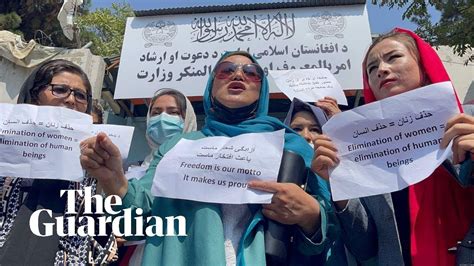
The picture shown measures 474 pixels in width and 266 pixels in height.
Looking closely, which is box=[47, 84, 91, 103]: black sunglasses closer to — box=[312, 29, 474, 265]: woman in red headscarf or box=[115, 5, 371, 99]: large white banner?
box=[312, 29, 474, 265]: woman in red headscarf

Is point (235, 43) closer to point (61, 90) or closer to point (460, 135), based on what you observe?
point (61, 90)

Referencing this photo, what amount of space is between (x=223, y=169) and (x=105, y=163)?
0.36 m

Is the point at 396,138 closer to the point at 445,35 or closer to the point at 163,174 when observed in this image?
the point at 163,174

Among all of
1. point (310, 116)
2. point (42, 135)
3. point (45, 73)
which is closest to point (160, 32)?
point (310, 116)

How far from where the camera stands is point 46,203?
143 centimetres

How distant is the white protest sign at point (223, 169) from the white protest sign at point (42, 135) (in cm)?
29

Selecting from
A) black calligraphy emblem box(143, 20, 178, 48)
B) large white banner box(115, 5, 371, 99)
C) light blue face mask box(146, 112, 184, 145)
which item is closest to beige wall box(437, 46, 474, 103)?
large white banner box(115, 5, 371, 99)

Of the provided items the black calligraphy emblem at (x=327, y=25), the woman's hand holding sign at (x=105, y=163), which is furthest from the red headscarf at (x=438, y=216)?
the black calligraphy emblem at (x=327, y=25)

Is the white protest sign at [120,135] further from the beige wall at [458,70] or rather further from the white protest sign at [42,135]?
the beige wall at [458,70]

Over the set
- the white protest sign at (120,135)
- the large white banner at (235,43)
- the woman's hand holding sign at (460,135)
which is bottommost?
the woman's hand holding sign at (460,135)

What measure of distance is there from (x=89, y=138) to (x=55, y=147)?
13 cm

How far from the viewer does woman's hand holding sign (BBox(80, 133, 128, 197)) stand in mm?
1334

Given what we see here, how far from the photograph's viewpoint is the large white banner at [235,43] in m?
8.05

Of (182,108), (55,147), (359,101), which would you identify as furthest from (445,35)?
(55,147)
